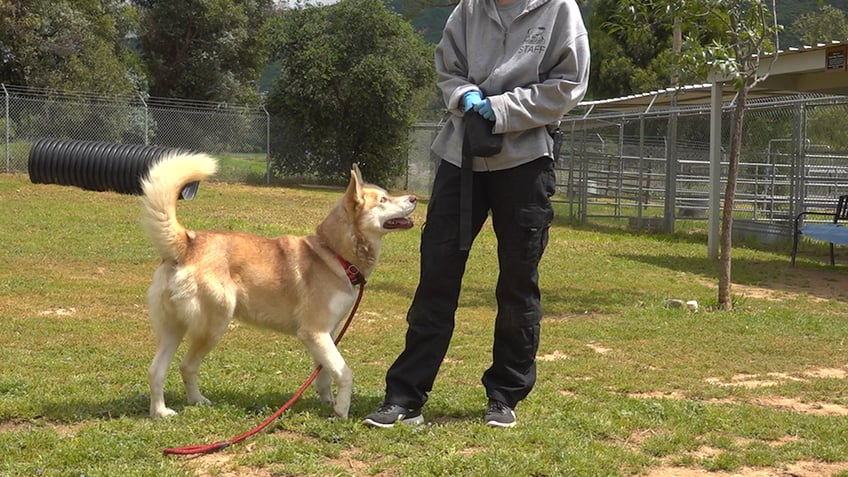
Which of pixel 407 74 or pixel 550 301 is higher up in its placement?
pixel 407 74

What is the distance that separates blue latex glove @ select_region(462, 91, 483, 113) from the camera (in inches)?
181

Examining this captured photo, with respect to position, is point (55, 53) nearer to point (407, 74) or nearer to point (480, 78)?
point (407, 74)

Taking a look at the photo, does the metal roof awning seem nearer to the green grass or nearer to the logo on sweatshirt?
the green grass

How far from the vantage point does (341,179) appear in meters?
31.9

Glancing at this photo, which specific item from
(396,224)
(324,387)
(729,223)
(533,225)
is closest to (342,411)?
(324,387)

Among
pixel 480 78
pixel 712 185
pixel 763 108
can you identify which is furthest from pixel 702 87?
pixel 480 78

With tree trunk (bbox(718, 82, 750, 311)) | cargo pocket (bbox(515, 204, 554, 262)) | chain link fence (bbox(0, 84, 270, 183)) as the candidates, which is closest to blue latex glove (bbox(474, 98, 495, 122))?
cargo pocket (bbox(515, 204, 554, 262))

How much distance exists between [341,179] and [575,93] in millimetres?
27520

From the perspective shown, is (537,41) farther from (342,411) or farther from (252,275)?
(342,411)

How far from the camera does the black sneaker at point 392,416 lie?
15.3 feet

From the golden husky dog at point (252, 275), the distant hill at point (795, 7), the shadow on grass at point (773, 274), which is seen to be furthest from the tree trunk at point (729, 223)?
the distant hill at point (795, 7)

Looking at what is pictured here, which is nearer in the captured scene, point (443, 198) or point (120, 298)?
point (443, 198)

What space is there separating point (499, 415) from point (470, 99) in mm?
1562

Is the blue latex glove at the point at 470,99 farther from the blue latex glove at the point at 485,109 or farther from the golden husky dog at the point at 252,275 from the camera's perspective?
the golden husky dog at the point at 252,275
